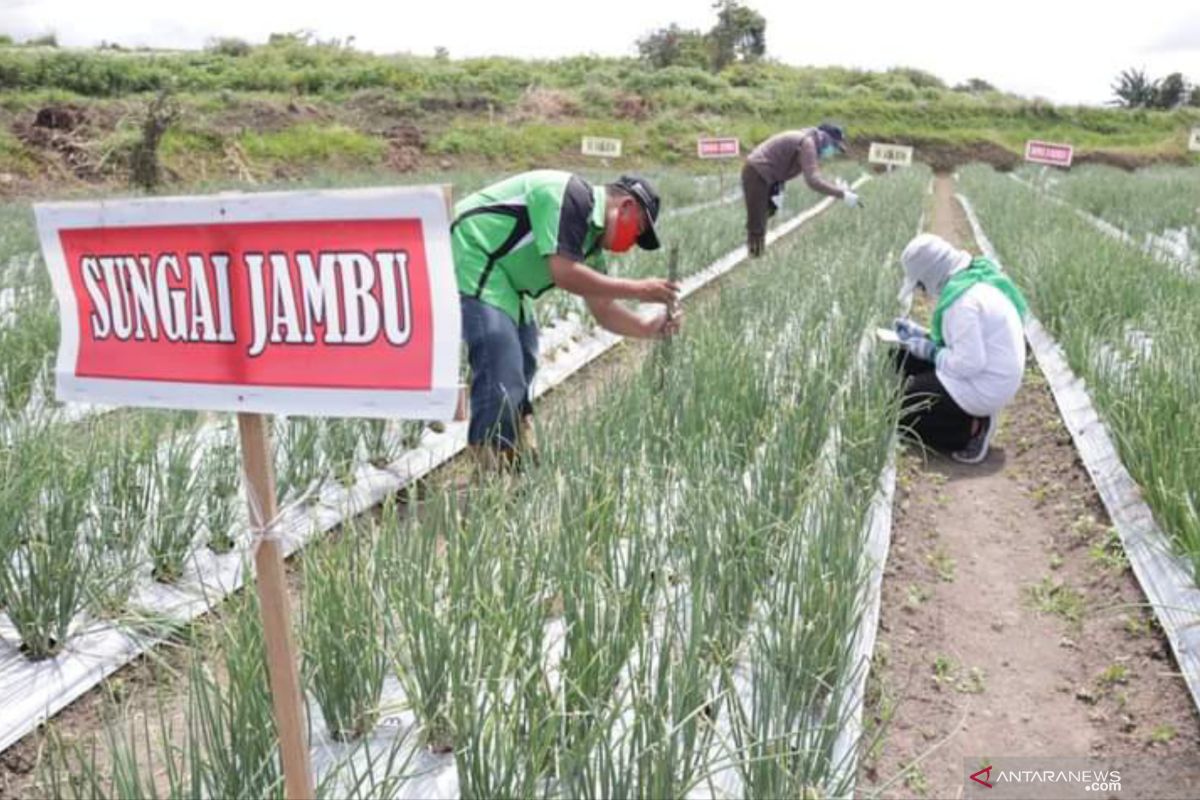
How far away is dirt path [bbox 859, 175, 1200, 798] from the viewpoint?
1.85 meters

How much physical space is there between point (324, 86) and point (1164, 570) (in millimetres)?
23468

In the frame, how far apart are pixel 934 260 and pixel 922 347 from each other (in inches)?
12.8

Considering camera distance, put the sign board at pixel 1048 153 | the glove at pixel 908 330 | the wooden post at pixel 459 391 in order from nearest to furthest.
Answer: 1. the wooden post at pixel 459 391
2. the glove at pixel 908 330
3. the sign board at pixel 1048 153

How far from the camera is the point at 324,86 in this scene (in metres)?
23.0

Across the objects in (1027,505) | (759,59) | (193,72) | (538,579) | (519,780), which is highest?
(759,59)

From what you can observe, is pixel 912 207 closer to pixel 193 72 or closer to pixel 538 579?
pixel 538 579

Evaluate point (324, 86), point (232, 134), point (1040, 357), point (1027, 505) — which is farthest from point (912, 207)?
point (324, 86)

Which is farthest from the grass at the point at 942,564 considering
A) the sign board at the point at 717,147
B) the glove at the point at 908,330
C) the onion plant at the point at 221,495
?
the sign board at the point at 717,147

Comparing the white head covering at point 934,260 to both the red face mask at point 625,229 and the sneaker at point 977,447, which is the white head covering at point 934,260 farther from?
the red face mask at point 625,229

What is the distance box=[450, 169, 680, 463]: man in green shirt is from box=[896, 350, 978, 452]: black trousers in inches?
42.0

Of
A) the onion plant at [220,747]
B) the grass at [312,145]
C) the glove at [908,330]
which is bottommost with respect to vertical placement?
the onion plant at [220,747]

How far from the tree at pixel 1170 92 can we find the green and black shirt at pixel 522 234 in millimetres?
43769

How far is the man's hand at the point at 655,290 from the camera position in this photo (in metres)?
2.70

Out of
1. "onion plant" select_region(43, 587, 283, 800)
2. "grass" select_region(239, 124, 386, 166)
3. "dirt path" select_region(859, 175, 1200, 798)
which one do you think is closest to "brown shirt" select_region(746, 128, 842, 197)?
"dirt path" select_region(859, 175, 1200, 798)
